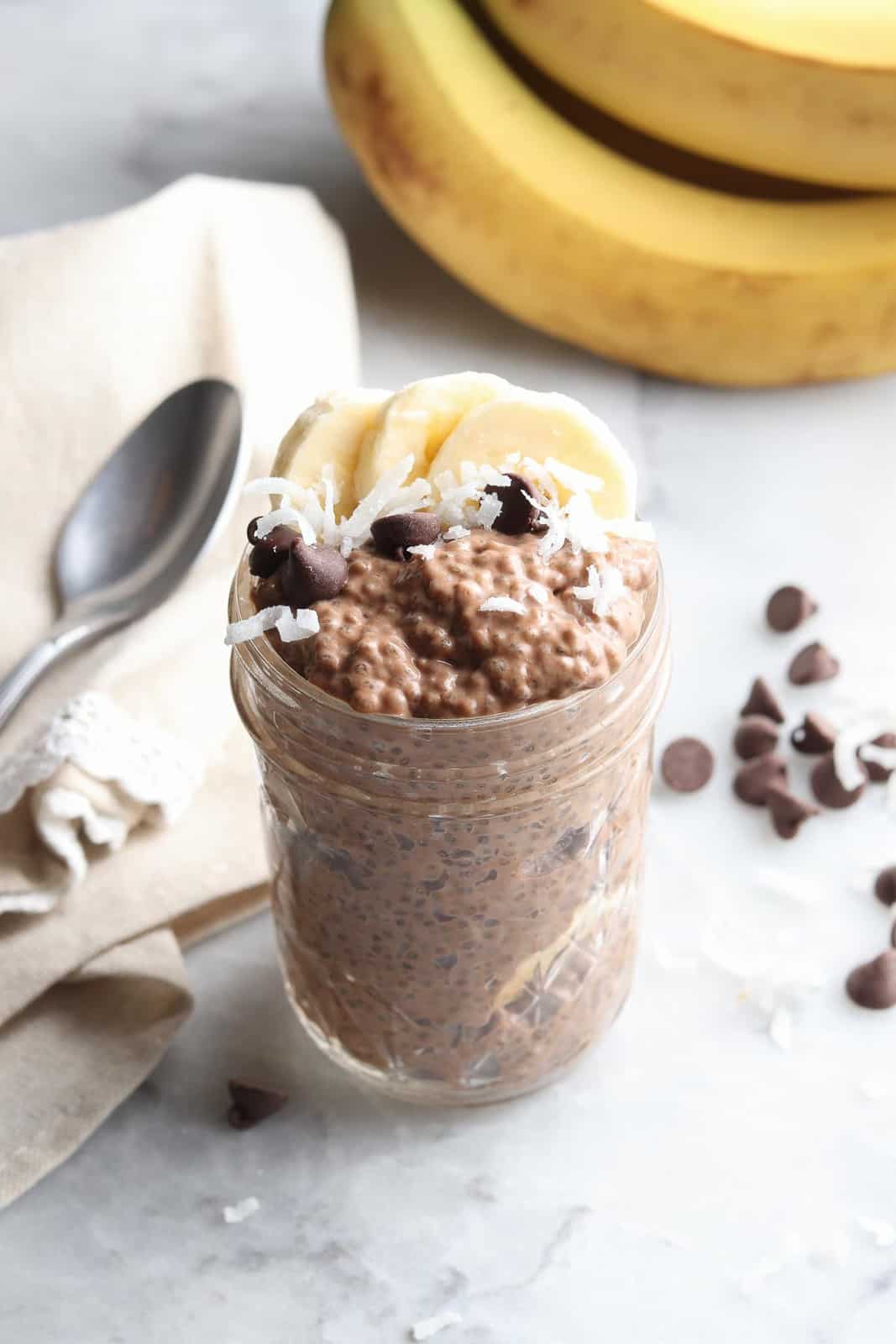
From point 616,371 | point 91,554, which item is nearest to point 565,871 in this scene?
point 91,554

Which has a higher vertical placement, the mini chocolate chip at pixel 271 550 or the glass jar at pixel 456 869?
the mini chocolate chip at pixel 271 550

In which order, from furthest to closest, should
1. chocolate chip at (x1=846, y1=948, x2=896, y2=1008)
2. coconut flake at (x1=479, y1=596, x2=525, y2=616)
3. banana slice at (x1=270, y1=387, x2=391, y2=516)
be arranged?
chocolate chip at (x1=846, y1=948, x2=896, y2=1008), banana slice at (x1=270, y1=387, x2=391, y2=516), coconut flake at (x1=479, y1=596, x2=525, y2=616)

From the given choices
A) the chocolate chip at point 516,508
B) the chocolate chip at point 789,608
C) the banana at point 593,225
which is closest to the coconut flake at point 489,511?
the chocolate chip at point 516,508

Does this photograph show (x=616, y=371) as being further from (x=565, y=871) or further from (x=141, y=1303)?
(x=141, y=1303)

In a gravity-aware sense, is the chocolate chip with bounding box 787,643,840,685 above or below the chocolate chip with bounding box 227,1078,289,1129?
above

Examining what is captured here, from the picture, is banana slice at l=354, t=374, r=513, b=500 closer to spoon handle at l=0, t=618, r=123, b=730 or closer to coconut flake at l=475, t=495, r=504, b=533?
coconut flake at l=475, t=495, r=504, b=533

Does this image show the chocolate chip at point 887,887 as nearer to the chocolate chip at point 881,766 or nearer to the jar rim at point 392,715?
the chocolate chip at point 881,766

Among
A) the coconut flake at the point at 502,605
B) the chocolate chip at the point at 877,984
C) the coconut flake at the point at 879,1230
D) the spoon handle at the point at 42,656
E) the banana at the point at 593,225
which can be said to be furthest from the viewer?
the banana at the point at 593,225

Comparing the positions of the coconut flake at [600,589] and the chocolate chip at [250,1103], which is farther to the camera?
the chocolate chip at [250,1103]

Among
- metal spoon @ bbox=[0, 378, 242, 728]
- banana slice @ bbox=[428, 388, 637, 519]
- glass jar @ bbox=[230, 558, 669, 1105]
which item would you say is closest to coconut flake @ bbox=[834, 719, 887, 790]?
glass jar @ bbox=[230, 558, 669, 1105]
